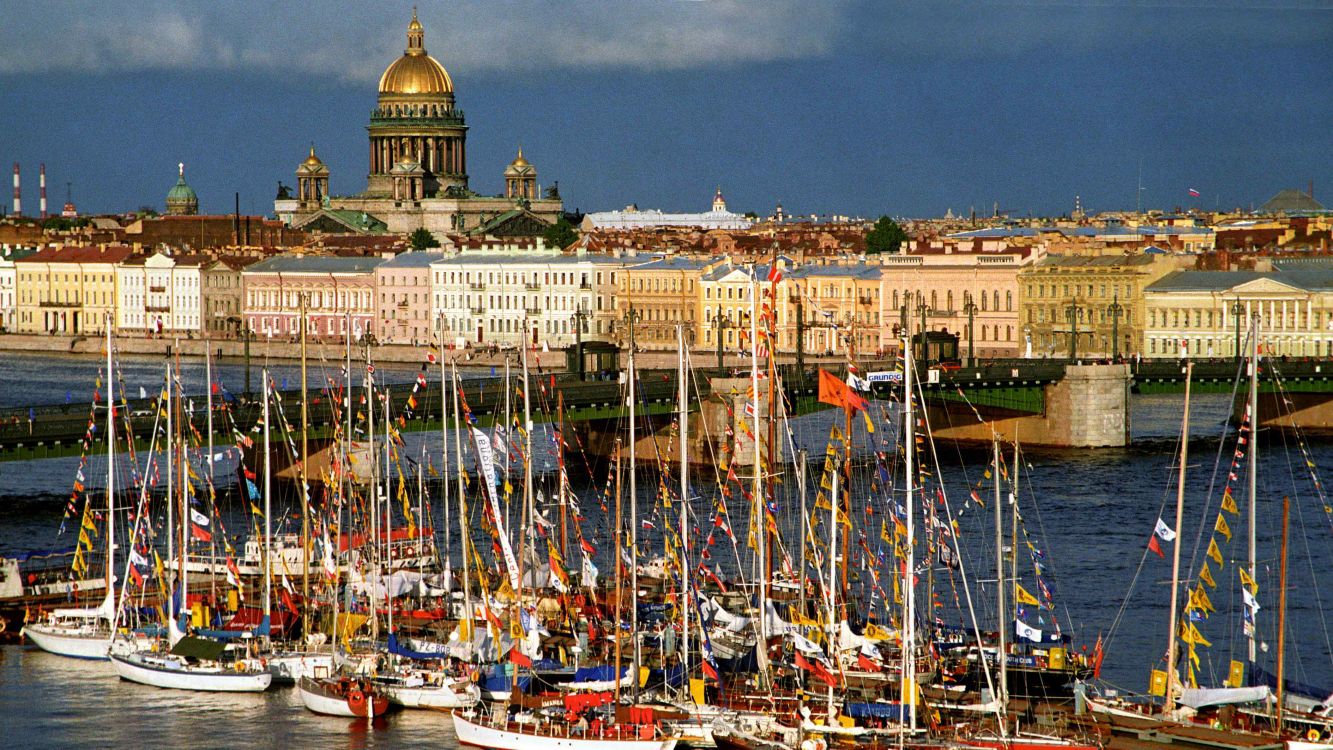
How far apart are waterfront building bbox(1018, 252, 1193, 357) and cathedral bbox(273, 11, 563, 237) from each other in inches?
1223

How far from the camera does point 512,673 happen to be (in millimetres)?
17219

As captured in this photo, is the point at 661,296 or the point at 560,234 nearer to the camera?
the point at 661,296

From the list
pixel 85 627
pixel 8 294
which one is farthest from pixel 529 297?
pixel 85 627

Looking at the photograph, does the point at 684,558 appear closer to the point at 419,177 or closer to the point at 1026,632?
the point at 1026,632

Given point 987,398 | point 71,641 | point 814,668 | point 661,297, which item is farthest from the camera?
point 661,297

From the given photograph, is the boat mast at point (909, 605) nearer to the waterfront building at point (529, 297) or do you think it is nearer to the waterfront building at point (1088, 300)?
the waterfront building at point (1088, 300)

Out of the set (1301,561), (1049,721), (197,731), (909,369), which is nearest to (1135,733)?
(1049,721)

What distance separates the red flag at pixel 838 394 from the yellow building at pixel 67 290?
175ft

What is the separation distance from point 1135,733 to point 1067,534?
10.1 meters

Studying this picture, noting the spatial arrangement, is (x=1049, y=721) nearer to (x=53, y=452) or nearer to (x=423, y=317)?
(x=53, y=452)

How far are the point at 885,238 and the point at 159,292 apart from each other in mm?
17338

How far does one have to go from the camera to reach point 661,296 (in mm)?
59500

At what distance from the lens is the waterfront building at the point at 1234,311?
1901 inches

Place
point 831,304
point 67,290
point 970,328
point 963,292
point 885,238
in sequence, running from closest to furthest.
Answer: point 970,328, point 963,292, point 831,304, point 885,238, point 67,290
